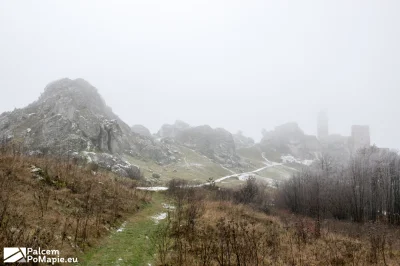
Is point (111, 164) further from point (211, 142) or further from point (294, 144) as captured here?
point (294, 144)

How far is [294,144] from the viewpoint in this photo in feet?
619

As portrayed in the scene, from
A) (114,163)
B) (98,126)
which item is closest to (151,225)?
(114,163)

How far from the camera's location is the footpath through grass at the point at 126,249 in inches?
372

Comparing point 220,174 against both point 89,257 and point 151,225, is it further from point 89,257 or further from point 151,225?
point 89,257

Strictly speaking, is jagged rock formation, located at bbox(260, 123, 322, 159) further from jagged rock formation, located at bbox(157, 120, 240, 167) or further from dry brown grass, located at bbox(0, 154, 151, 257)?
dry brown grass, located at bbox(0, 154, 151, 257)

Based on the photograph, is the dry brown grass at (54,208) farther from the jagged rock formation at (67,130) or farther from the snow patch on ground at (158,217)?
the jagged rock formation at (67,130)

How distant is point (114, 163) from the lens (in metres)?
52.4

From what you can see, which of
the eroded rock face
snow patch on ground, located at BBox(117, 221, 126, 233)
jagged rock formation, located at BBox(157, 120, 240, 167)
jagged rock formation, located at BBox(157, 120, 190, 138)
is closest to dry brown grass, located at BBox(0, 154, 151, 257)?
snow patch on ground, located at BBox(117, 221, 126, 233)

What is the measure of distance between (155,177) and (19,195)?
47.8 meters
